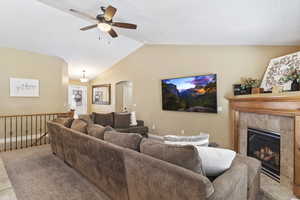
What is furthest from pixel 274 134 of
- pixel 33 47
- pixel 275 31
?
pixel 33 47

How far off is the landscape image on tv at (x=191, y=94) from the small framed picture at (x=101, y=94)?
11.4 feet

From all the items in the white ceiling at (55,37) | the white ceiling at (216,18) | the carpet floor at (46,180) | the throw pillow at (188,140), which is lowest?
the carpet floor at (46,180)

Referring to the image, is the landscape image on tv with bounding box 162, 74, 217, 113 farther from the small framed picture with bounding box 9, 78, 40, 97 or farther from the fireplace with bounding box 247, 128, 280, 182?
the small framed picture with bounding box 9, 78, 40, 97

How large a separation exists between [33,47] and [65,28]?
173 cm

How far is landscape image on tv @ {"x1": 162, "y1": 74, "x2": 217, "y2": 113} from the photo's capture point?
417 centimetres

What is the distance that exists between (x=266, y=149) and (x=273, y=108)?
807mm

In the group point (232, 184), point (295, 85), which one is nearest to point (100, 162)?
point (232, 184)

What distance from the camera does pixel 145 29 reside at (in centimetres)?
394

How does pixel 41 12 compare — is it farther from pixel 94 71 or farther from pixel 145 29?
pixel 94 71

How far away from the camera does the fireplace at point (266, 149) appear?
2.60m

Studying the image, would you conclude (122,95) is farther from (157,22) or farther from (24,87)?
(157,22)

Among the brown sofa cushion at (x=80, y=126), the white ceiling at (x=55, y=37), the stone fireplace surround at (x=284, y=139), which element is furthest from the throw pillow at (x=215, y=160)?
the white ceiling at (x=55, y=37)

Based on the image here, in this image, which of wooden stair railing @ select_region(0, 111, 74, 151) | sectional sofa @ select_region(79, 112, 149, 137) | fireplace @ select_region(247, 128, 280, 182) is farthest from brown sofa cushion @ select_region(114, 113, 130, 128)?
fireplace @ select_region(247, 128, 280, 182)

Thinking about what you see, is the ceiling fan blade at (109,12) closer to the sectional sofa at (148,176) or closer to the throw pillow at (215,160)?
the sectional sofa at (148,176)
